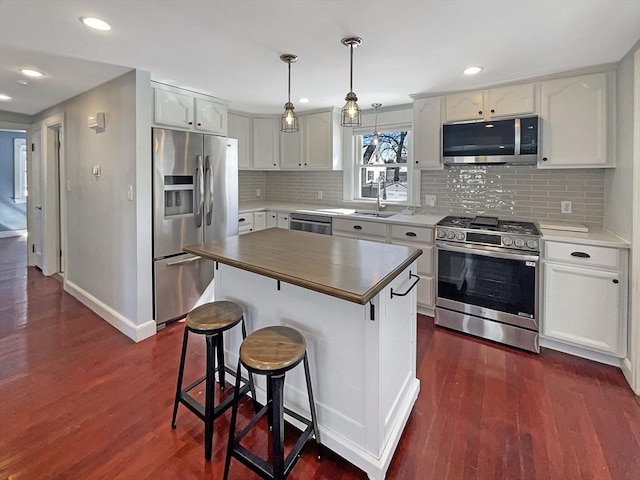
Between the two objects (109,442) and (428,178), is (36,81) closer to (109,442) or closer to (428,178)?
(109,442)

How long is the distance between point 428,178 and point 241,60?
2.41 meters

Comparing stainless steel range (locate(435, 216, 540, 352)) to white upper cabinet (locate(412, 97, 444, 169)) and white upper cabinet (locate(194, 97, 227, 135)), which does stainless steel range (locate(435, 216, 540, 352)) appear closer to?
white upper cabinet (locate(412, 97, 444, 169))

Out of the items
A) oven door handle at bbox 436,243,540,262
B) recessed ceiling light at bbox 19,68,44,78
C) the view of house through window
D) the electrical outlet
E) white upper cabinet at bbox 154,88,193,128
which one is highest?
recessed ceiling light at bbox 19,68,44,78

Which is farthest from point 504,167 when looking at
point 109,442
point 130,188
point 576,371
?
point 109,442

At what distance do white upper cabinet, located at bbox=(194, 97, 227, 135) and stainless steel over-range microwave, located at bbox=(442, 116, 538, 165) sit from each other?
2.39m

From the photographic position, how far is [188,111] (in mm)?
3465

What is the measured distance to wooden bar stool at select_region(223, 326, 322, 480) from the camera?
148 centimetres

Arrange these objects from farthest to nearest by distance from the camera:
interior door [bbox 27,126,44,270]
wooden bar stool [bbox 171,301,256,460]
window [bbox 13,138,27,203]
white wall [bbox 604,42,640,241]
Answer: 1. window [bbox 13,138,27,203]
2. interior door [bbox 27,126,44,270]
3. white wall [bbox 604,42,640,241]
4. wooden bar stool [bbox 171,301,256,460]

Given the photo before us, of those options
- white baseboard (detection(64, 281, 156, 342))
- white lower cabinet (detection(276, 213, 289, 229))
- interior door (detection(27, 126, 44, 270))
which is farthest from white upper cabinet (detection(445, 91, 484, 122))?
interior door (detection(27, 126, 44, 270))

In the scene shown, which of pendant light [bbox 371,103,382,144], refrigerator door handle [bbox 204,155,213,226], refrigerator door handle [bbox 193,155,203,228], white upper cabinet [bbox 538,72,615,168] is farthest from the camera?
pendant light [bbox 371,103,382,144]

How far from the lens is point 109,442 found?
6.13 feet

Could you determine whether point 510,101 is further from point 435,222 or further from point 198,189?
point 198,189

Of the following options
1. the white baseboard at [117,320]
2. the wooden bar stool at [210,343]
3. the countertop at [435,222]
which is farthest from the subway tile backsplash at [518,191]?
the white baseboard at [117,320]

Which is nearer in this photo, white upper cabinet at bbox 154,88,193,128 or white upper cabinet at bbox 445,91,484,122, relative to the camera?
white upper cabinet at bbox 154,88,193,128
